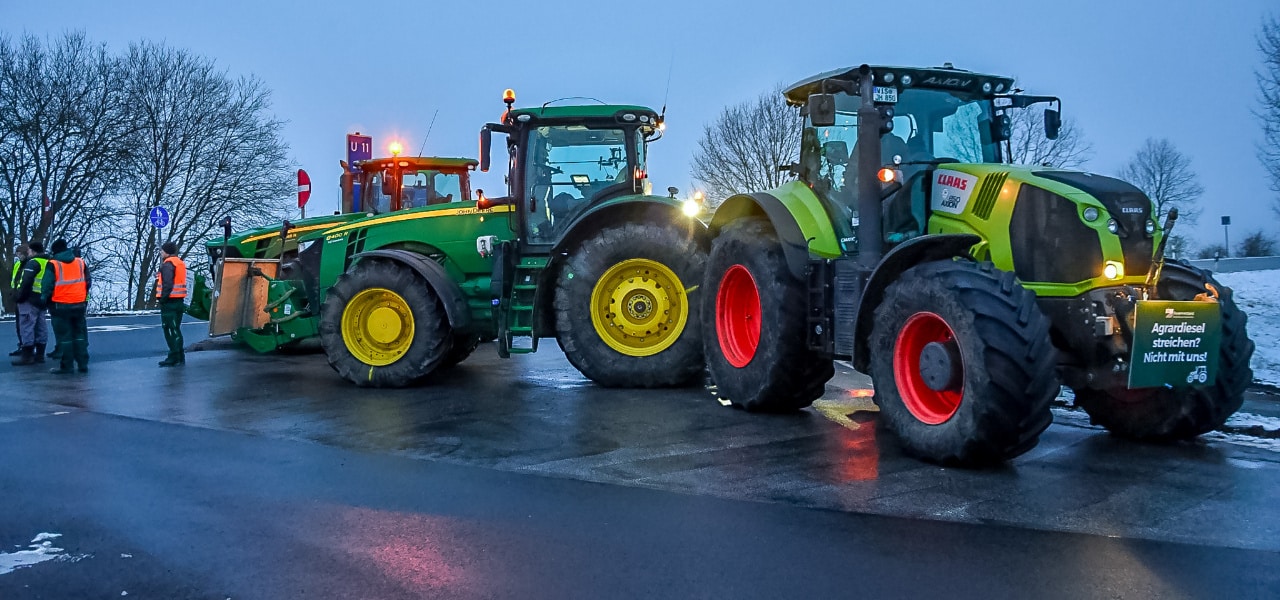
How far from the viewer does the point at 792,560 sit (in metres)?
4.77

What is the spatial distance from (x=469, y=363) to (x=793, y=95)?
6.22m

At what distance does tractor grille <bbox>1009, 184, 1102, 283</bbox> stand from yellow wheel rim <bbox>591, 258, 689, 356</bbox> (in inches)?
169

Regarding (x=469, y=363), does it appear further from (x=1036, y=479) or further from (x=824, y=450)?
(x=1036, y=479)

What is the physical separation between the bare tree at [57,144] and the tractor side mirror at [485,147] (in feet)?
85.0

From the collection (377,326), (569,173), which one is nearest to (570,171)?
(569,173)

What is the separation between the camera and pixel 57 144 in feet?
105

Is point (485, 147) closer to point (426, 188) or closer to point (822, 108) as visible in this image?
point (822, 108)

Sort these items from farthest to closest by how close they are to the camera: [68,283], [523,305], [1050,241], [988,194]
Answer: [68,283] < [523,305] < [988,194] < [1050,241]

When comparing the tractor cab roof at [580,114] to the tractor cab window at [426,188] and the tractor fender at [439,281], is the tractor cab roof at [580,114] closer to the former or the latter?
the tractor fender at [439,281]

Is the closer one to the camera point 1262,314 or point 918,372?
point 918,372

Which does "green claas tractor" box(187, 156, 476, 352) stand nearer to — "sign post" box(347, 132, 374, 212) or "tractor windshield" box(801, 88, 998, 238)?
"sign post" box(347, 132, 374, 212)

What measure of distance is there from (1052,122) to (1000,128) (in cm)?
38

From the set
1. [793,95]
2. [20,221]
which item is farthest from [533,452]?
[20,221]

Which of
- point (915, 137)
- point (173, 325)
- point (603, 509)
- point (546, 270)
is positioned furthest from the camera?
point (173, 325)
